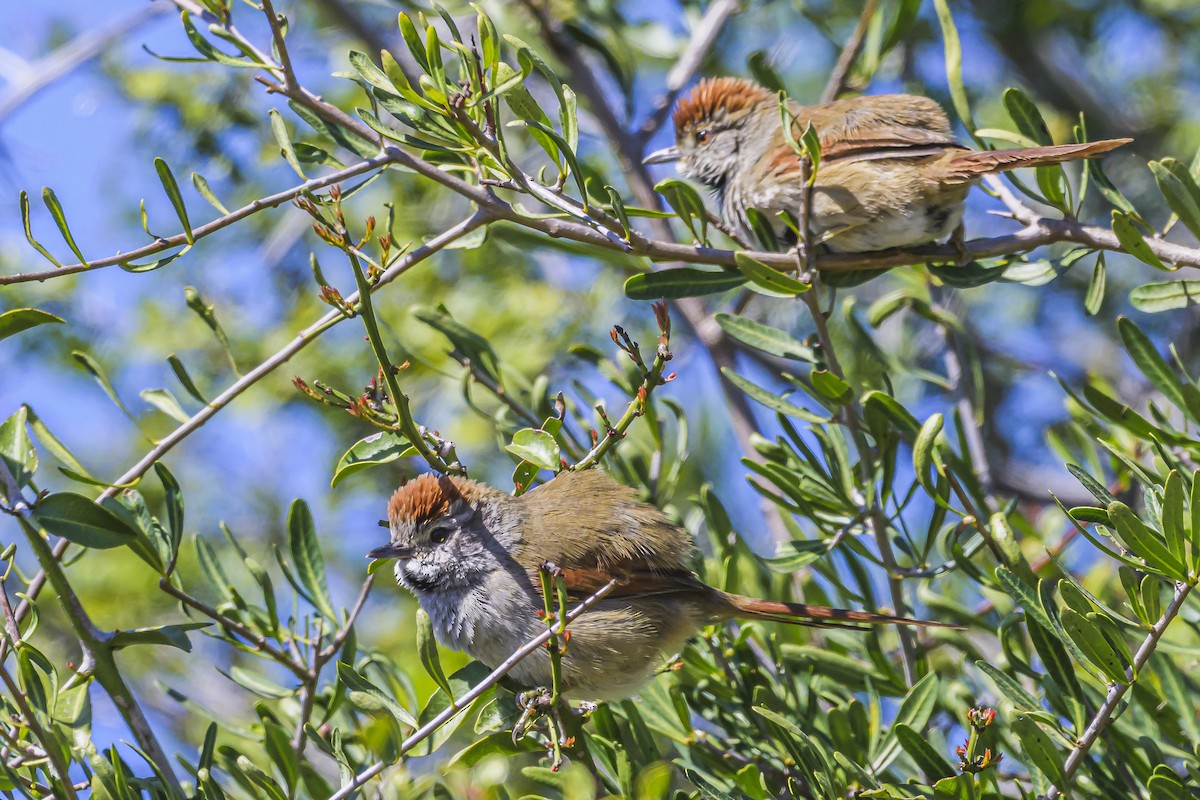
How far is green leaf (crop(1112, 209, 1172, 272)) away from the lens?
259 cm

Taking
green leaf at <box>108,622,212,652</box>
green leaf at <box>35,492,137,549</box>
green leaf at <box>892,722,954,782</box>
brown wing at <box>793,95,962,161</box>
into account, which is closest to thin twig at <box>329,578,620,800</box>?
green leaf at <box>108,622,212,652</box>

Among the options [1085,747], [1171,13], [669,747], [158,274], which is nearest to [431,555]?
[669,747]

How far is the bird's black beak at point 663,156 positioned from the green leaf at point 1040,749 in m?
2.96

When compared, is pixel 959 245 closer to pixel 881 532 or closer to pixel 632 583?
pixel 881 532

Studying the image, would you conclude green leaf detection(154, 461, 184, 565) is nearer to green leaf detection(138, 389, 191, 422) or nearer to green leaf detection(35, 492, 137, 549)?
green leaf detection(138, 389, 191, 422)

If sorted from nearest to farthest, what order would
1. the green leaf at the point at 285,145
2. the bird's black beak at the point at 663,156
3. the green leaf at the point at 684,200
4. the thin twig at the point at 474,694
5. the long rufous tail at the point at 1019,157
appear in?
the thin twig at the point at 474,694, the green leaf at the point at 285,145, the green leaf at the point at 684,200, the long rufous tail at the point at 1019,157, the bird's black beak at the point at 663,156

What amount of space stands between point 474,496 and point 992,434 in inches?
135

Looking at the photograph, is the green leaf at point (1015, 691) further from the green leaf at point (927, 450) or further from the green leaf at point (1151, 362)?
the green leaf at point (1151, 362)

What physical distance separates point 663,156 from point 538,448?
2737 mm

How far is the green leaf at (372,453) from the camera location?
260 centimetres

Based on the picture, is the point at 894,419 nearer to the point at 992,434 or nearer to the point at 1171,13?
the point at 992,434

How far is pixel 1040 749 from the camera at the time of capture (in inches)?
94.3

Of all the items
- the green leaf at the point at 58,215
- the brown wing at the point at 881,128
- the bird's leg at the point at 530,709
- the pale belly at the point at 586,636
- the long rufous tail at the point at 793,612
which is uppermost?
the green leaf at the point at 58,215

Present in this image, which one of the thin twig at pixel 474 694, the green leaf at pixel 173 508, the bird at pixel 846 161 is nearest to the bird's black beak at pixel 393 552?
the green leaf at pixel 173 508
